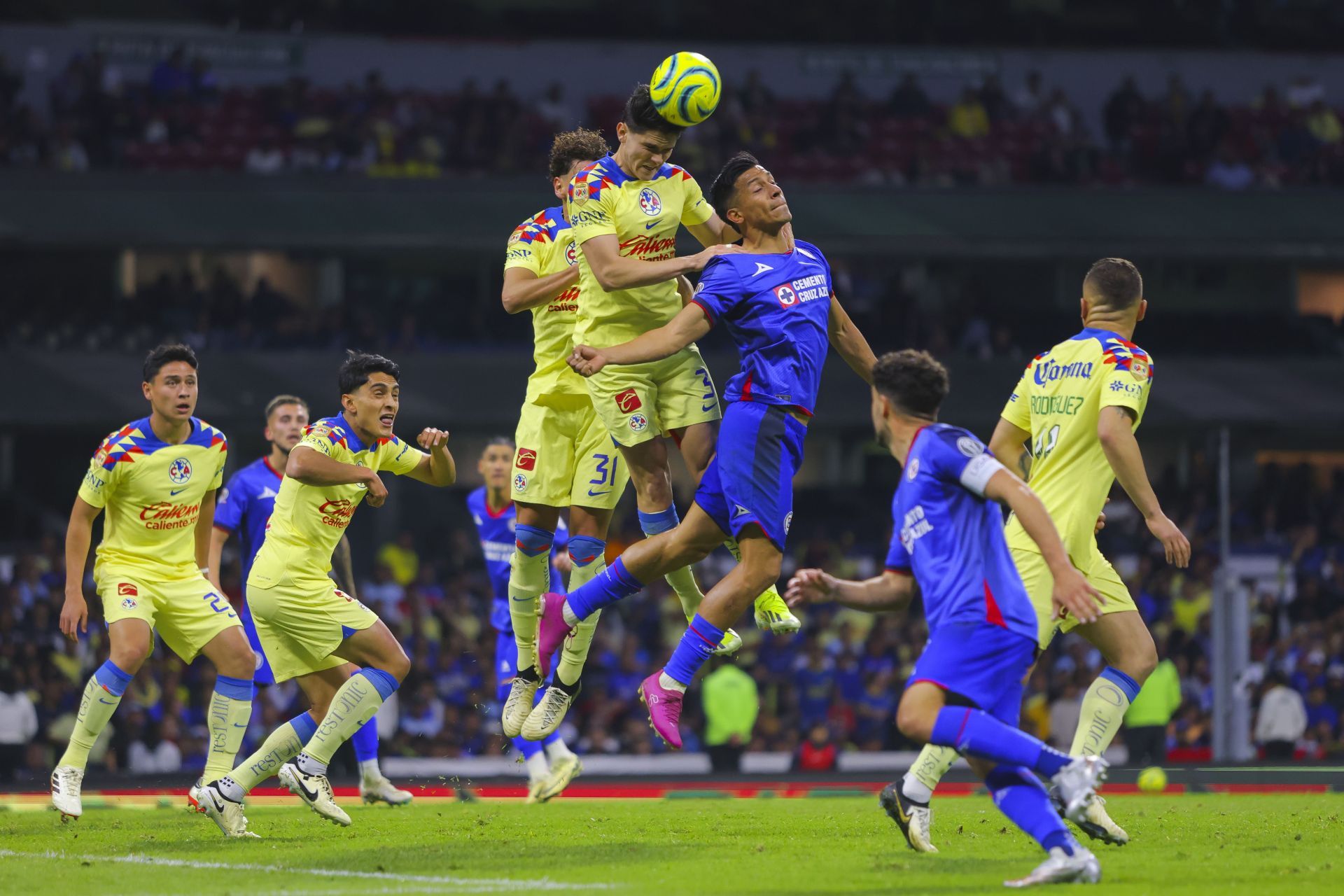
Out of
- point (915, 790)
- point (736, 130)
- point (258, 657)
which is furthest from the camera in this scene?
point (736, 130)

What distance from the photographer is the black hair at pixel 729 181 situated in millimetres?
8875

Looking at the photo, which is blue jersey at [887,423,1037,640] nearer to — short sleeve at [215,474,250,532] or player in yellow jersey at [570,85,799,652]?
player in yellow jersey at [570,85,799,652]

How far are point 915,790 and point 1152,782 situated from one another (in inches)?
278

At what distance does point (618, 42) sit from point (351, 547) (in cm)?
1092

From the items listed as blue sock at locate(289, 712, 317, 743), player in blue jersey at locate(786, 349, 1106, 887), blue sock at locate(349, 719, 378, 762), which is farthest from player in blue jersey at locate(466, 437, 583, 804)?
player in blue jersey at locate(786, 349, 1106, 887)

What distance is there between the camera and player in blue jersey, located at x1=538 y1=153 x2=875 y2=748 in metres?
8.80

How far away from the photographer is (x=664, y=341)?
28.1 feet

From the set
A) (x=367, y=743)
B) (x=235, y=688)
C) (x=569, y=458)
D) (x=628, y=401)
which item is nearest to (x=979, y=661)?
(x=628, y=401)

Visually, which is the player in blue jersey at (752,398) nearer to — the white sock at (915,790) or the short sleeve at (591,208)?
the short sleeve at (591,208)

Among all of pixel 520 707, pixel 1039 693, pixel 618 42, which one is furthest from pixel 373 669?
pixel 618 42

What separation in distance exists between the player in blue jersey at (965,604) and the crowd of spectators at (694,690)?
36.4 feet

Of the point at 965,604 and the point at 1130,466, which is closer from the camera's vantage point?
the point at 965,604

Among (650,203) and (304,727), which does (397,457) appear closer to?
(304,727)

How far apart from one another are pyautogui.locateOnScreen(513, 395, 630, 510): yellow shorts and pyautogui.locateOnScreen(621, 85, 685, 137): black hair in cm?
171
